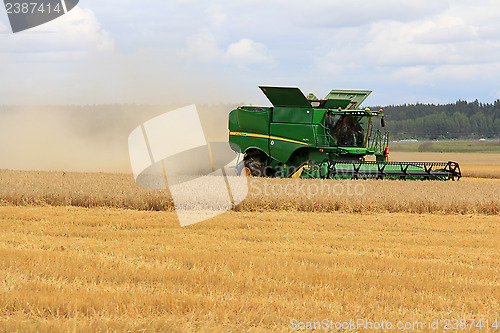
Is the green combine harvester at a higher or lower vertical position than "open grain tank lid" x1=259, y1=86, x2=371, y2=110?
lower

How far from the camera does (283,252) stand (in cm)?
777

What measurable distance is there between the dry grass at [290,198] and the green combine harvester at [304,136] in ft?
12.6

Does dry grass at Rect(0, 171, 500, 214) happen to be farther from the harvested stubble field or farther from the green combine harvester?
the green combine harvester

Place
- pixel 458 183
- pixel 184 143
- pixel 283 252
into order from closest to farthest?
pixel 283 252 < pixel 458 183 < pixel 184 143

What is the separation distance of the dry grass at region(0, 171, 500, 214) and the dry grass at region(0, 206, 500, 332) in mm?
1423

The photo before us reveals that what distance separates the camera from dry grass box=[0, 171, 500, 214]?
39.8ft

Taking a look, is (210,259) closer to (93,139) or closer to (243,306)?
(243,306)

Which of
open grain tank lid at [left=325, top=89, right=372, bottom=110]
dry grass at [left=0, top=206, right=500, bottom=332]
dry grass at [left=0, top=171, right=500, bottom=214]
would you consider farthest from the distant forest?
dry grass at [left=0, top=206, right=500, bottom=332]

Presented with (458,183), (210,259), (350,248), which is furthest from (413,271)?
(458,183)

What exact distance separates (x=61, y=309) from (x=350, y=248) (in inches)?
181

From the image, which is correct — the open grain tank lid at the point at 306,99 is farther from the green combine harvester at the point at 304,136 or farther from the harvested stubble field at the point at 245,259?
the harvested stubble field at the point at 245,259

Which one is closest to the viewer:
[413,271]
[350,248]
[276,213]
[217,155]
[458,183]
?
[413,271]

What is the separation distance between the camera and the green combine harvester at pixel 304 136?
17.5 metres

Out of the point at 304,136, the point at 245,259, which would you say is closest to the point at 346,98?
the point at 304,136
